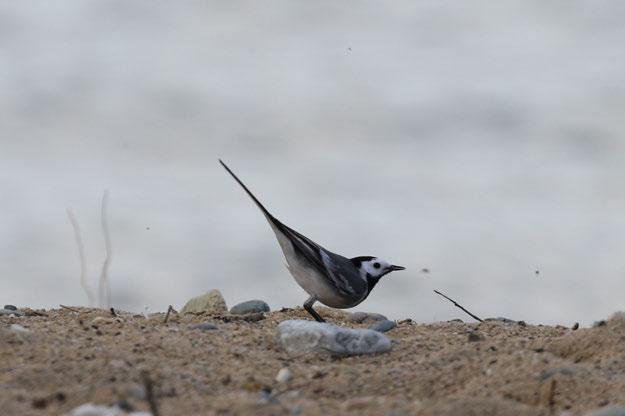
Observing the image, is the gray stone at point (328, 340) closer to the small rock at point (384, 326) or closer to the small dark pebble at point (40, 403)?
the small rock at point (384, 326)

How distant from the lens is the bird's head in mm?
8484

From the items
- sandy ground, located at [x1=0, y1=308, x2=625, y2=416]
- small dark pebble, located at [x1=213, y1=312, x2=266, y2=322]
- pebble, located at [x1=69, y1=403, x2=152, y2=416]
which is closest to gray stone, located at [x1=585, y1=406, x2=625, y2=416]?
sandy ground, located at [x1=0, y1=308, x2=625, y2=416]

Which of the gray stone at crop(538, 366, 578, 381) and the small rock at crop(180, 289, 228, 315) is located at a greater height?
the small rock at crop(180, 289, 228, 315)

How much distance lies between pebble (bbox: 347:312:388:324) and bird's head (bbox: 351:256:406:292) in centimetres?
71

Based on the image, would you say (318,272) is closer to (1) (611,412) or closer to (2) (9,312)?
(2) (9,312)

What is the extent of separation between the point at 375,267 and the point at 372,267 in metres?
0.03

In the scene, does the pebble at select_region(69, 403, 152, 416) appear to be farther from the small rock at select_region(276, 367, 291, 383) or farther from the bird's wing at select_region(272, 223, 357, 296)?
the bird's wing at select_region(272, 223, 357, 296)

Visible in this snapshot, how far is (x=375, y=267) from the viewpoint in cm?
861

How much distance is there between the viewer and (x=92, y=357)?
5.27 metres

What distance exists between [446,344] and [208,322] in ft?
4.63

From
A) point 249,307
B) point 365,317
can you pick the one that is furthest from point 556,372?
point 249,307

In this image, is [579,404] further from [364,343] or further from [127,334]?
[127,334]

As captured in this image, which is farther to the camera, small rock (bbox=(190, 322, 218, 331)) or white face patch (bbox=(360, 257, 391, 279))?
white face patch (bbox=(360, 257, 391, 279))

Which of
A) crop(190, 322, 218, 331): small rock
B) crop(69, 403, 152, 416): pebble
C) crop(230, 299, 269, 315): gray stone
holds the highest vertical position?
crop(230, 299, 269, 315): gray stone
